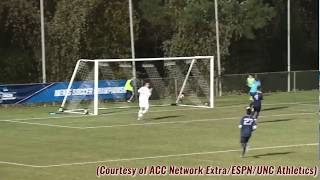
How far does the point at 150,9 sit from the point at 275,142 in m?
38.5

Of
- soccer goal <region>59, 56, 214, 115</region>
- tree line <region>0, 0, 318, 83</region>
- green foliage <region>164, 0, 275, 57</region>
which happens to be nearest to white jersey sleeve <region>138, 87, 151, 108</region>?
soccer goal <region>59, 56, 214, 115</region>

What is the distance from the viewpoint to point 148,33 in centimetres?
6284

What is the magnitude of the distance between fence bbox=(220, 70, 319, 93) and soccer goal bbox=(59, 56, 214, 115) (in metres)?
3.34

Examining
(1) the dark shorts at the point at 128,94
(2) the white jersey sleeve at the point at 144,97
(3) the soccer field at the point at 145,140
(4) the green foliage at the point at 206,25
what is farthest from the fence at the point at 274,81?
(2) the white jersey sleeve at the point at 144,97

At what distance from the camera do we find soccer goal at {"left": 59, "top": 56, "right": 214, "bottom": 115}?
133 ft

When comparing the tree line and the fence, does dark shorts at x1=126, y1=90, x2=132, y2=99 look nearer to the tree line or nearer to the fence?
the tree line

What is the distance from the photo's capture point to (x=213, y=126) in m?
29.4

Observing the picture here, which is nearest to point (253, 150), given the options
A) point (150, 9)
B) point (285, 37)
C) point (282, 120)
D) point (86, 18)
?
point (282, 120)

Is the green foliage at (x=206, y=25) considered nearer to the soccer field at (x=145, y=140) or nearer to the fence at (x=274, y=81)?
the fence at (x=274, y=81)

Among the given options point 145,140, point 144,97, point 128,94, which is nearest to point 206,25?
point 128,94

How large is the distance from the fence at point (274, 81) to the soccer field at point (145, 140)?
575 inches

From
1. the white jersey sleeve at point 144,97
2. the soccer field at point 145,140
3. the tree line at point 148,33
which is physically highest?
Answer: the tree line at point 148,33

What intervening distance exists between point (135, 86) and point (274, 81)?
1526cm

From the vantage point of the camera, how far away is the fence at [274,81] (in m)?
54.0
